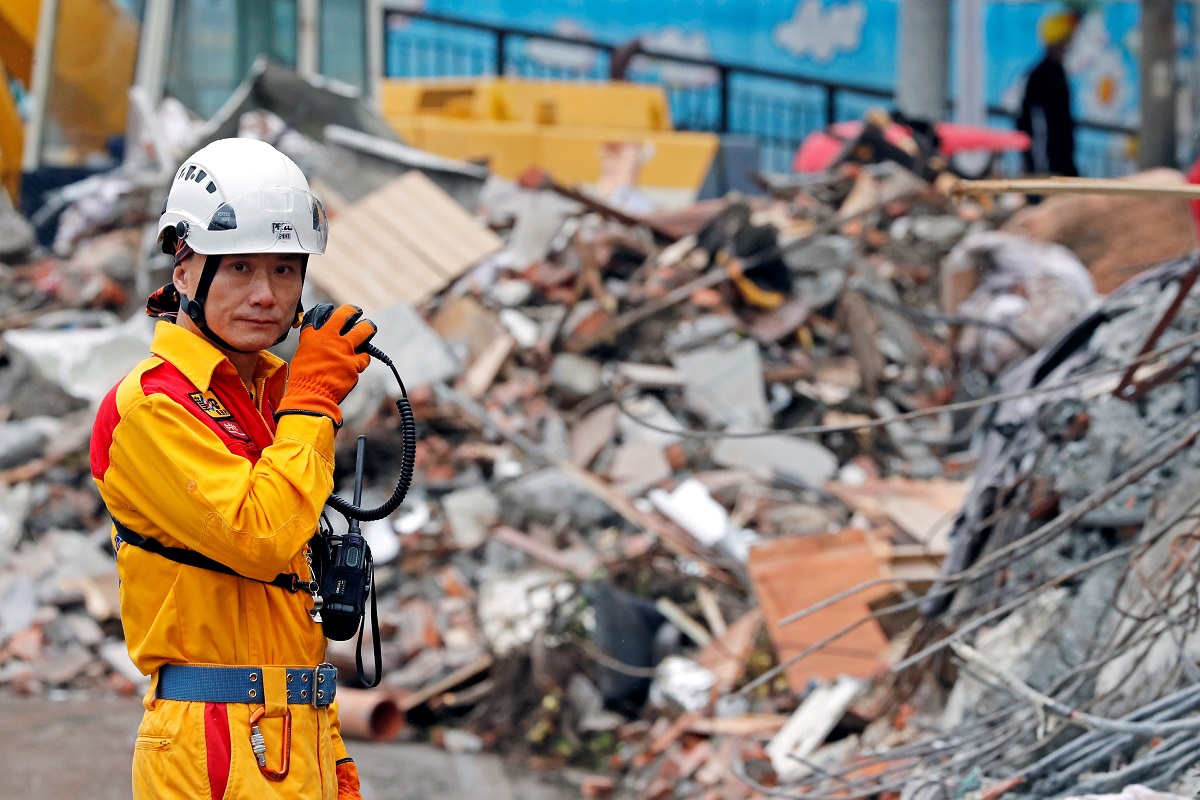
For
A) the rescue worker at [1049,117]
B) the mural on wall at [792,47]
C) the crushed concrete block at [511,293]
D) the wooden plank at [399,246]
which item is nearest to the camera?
the wooden plank at [399,246]

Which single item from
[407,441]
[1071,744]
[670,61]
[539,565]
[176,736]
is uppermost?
[670,61]

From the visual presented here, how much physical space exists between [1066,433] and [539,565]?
3071 mm

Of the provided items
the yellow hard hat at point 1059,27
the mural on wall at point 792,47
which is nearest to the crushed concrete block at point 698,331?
the yellow hard hat at point 1059,27

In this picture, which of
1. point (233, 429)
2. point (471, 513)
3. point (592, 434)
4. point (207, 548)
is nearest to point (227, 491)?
point (207, 548)

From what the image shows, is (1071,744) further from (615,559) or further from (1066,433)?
(615,559)

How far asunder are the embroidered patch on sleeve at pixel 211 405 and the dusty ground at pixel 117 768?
11.0 feet

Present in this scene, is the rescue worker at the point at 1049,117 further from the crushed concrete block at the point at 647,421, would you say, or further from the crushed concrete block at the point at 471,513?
the crushed concrete block at the point at 471,513

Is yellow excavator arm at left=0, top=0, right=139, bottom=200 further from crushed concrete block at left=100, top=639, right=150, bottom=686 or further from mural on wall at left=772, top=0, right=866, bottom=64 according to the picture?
mural on wall at left=772, top=0, right=866, bottom=64

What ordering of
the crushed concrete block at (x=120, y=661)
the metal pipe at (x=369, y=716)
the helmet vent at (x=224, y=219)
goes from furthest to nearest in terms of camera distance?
1. the crushed concrete block at (x=120, y=661)
2. the metal pipe at (x=369, y=716)
3. the helmet vent at (x=224, y=219)

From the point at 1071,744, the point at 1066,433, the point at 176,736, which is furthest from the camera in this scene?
the point at 1066,433

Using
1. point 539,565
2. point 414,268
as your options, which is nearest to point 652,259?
point 414,268

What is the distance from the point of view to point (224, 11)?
1340 cm

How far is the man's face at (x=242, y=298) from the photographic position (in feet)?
7.49

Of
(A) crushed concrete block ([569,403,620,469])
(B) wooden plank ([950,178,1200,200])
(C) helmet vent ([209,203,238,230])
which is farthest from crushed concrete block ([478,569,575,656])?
(C) helmet vent ([209,203,238,230])
